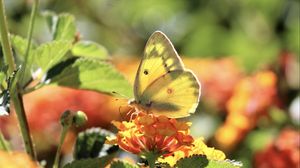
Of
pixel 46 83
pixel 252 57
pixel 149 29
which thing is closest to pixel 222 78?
pixel 252 57

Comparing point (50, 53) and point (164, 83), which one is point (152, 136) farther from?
point (50, 53)

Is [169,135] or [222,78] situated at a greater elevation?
[222,78]

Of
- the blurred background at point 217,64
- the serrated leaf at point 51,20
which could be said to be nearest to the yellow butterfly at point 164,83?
the serrated leaf at point 51,20

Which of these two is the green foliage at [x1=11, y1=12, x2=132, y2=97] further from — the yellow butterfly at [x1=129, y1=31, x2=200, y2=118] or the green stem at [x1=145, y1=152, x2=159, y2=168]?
the green stem at [x1=145, y1=152, x2=159, y2=168]

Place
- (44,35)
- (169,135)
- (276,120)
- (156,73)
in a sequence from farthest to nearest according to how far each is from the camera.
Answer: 1. (44,35)
2. (276,120)
3. (156,73)
4. (169,135)

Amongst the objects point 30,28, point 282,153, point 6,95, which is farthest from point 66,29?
point 282,153

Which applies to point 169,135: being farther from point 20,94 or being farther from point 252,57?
point 252,57

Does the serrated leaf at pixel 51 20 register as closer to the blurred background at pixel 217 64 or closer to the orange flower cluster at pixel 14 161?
the blurred background at pixel 217 64
